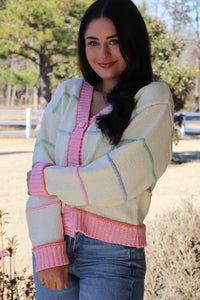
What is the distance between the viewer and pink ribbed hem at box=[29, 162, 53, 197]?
1.49 m

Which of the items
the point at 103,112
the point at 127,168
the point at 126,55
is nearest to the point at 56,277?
the point at 127,168

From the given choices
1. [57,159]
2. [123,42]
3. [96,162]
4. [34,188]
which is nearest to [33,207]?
[34,188]

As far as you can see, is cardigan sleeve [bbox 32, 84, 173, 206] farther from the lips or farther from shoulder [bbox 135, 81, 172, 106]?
the lips

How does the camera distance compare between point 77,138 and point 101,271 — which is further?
point 77,138

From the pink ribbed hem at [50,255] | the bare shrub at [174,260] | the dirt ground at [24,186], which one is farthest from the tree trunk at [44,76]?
the pink ribbed hem at [50,255]

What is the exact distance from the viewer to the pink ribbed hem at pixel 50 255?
56.2 inches

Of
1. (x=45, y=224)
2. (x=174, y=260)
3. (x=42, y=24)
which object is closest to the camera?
(x=45, y=224)

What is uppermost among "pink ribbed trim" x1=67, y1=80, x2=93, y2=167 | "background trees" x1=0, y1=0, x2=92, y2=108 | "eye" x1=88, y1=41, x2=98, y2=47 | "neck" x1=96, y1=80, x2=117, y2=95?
"background trees" x1=0, y1=0, x2=92, y2=108

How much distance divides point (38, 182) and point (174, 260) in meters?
1.71

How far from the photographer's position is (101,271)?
138cm

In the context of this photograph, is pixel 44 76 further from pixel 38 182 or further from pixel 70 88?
pixel 38 182

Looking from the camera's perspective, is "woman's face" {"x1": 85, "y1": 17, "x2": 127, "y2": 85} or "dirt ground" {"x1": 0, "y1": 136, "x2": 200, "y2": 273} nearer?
"woman's face" {"x1": 85, "y1": 17, "x2": 127, "y2": 85}

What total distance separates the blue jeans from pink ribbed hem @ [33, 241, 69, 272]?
0.03m

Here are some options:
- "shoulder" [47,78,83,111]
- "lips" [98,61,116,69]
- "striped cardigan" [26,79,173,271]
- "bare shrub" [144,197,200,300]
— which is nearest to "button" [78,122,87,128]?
"striped cardigan" [26,79,173,271]
